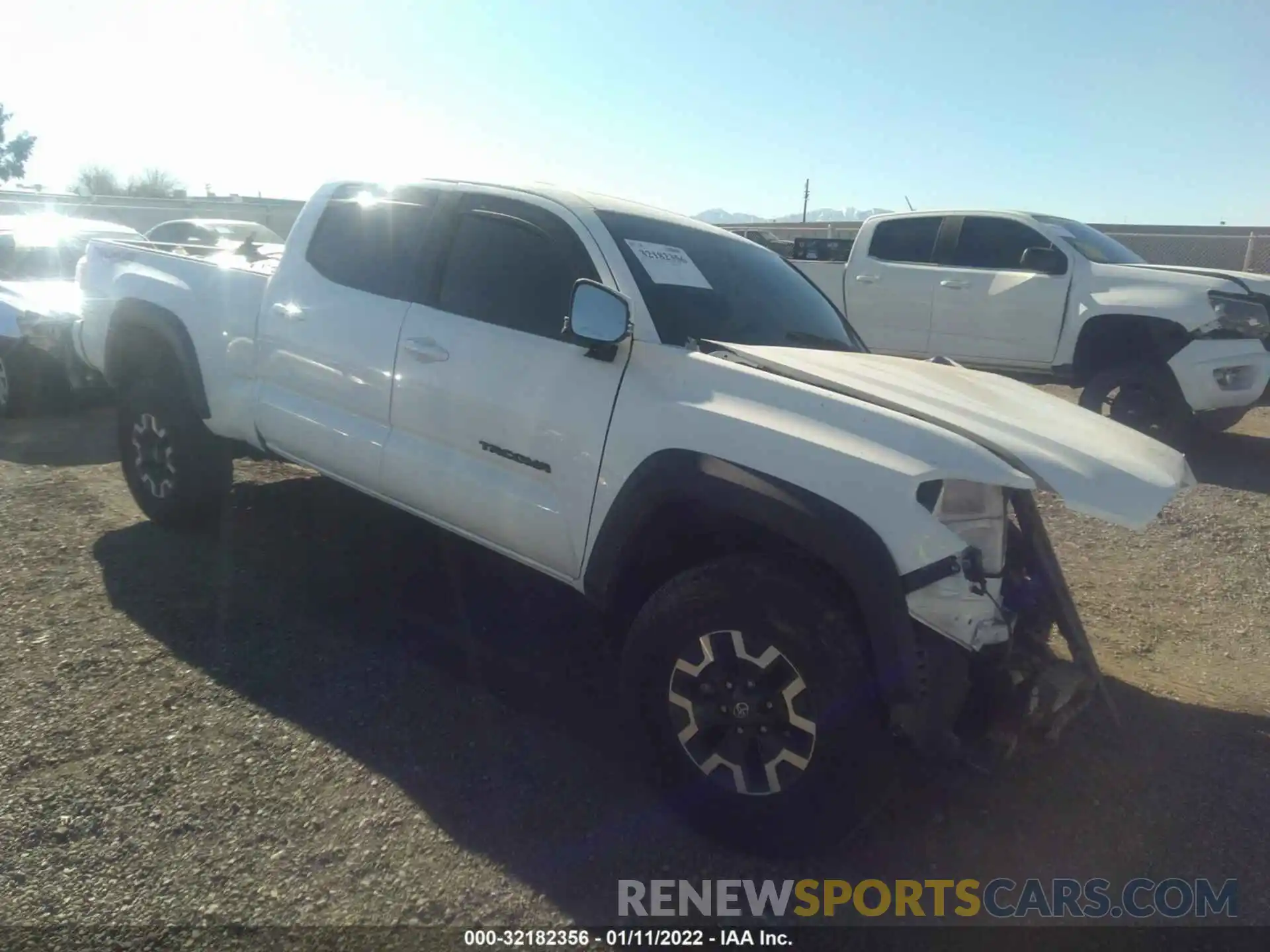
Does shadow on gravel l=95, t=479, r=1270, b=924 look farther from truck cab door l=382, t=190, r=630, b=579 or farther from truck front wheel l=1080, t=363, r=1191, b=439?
truck front wheel l=1080, t=363, r=1191, b=439

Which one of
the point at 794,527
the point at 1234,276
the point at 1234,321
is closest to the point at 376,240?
the point at 794,527

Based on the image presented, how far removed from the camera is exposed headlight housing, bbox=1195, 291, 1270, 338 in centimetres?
736

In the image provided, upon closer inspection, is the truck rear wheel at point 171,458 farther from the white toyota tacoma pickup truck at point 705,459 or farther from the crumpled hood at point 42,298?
the crumpled hood at point 42,298

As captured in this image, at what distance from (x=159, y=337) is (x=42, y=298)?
4038mm

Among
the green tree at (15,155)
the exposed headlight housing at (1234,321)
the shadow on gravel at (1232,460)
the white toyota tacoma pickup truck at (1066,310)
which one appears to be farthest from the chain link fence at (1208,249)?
the green tree at (15,155)

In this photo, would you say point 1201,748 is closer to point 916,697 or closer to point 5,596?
point 916,697

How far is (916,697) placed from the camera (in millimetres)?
2521

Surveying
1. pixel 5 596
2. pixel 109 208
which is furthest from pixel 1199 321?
pixel 109 208

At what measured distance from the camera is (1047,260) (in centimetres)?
843

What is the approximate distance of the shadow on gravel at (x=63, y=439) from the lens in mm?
6895

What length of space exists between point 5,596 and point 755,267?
3720mm

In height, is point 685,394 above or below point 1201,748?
above

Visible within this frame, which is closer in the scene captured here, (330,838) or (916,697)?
(916,697)

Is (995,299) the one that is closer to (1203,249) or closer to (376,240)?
(376,240)
